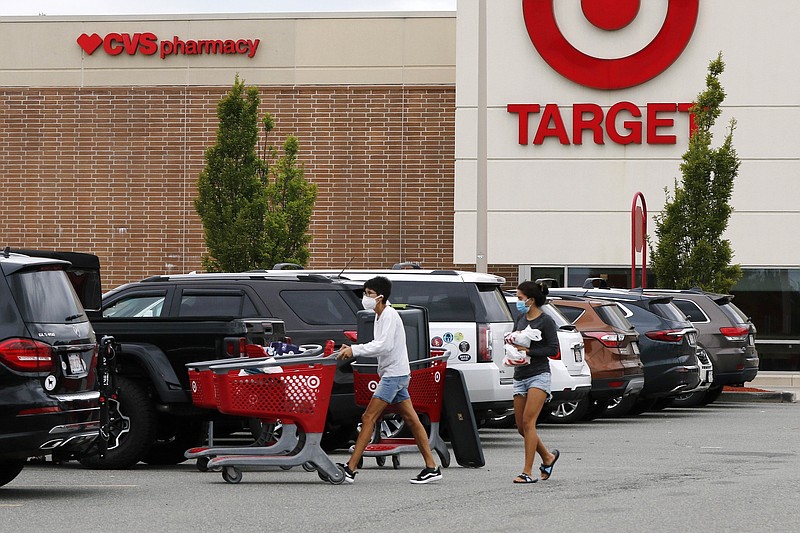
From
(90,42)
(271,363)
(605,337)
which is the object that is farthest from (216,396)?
(90,42)

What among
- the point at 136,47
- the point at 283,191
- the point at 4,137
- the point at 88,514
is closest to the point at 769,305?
the point at 283,191

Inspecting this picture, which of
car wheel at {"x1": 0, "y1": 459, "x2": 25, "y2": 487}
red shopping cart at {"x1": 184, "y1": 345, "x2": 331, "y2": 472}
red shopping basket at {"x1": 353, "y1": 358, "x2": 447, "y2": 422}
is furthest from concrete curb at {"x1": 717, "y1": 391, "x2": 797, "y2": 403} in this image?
car wheel at {"x1": 0, "y1": 459, "x2": 25, "y2": 487}

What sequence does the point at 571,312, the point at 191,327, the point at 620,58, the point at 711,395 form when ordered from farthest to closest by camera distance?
the point at 620,58, the point at 711,395, the point at 571,312, the point at 191,327

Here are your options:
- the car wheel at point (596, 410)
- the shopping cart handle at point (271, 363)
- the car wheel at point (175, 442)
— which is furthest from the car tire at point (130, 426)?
the car wheel at point (596, 410)

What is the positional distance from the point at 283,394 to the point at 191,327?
1586 mm

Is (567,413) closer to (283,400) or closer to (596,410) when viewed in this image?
(596,410)

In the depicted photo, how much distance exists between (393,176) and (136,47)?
6186 mm

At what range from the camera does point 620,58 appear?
31.3 m

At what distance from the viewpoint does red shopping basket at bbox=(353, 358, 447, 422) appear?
13.0 metres

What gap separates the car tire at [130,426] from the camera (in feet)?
42.8

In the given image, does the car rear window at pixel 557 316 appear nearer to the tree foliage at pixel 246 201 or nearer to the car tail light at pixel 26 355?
the car tail light at pixel 26 355

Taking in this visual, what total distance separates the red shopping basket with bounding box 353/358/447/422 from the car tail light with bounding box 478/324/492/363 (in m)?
2.18

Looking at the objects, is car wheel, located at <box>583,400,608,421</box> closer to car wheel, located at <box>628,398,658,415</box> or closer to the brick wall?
car wheel, located at <box>628,398,658,415</box>

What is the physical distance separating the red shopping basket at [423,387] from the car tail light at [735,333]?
36.1 ft
